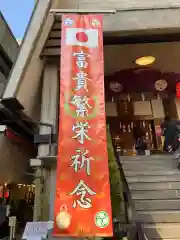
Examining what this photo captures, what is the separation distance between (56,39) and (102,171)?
4.84 metres

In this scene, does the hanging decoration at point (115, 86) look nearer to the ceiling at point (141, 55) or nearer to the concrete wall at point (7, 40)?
the ceiling at point (141, 55)

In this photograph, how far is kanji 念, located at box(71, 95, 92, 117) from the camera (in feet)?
15.5

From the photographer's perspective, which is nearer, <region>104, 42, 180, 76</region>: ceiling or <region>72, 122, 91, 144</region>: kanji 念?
<region>72, 122, 91, 144</region>: kanji 念

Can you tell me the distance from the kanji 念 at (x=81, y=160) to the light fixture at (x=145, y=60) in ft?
21.1

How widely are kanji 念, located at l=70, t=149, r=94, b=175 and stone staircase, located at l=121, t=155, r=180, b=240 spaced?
84.6 inches

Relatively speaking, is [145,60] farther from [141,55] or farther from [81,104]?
[81,104]

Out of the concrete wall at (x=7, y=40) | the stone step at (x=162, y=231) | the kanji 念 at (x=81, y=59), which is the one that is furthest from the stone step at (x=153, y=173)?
the concrete wall at (x=7, y=40)

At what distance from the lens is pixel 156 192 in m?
6.53

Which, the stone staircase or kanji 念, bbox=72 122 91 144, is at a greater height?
kanji 念, bbox=72 122 91 144

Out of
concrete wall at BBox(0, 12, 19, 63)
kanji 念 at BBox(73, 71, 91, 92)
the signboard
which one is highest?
concrete wall at BBox(0, 12, 19, 63)

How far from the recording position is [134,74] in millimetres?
10672

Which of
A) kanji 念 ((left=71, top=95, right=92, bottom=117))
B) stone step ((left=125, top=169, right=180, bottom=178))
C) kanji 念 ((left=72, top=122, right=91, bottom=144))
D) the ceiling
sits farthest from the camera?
the ceiling

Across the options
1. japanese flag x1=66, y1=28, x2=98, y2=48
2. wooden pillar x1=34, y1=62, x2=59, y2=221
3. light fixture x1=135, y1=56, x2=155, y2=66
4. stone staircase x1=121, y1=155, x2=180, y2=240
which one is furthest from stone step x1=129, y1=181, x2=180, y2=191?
light fixture x1=135, y1=56, x2=155, y2=66

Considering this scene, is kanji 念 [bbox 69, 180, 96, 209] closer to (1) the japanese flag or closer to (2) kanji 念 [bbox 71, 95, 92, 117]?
(2) kanji 念 [bbox 71, 95, 92, 117]
